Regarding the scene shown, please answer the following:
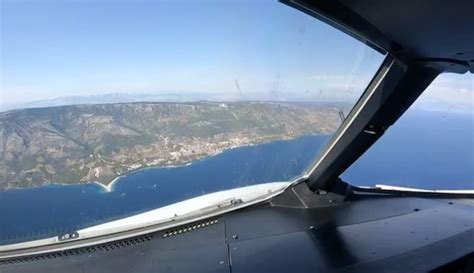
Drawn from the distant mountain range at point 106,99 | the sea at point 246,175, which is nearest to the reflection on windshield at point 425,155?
the sea at point 246,175

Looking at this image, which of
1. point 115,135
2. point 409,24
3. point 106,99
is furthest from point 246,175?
point 409,24

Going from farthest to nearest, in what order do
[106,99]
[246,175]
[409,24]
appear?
[246,175] < [409,24] < [106,99]

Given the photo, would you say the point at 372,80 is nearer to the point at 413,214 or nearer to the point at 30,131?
the point at 413,214

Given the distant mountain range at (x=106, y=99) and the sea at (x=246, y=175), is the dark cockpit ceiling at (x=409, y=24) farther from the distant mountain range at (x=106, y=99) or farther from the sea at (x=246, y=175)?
the distant mountain range at (x=106, y=99)

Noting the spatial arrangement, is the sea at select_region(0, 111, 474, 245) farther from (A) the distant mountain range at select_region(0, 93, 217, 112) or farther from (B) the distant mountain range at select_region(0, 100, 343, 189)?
(A) the distant mountain range at select_region(0, 93, 217, 112)

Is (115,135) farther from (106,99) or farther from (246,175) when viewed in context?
(246,175)

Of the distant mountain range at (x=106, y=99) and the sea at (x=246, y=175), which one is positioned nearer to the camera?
the distant mountain range at (x=106, y=99)
